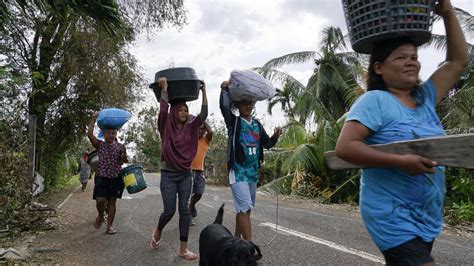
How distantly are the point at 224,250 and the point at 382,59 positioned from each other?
2018mm

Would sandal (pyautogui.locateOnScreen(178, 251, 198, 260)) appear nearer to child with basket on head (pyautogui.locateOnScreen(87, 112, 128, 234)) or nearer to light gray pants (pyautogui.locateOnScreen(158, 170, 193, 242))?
light gray pants (pyautogui.locateOnScreen(158, 170, 193, 242))

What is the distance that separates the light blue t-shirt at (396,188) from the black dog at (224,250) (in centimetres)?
149

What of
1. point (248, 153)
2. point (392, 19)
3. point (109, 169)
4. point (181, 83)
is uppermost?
point (181, 83)

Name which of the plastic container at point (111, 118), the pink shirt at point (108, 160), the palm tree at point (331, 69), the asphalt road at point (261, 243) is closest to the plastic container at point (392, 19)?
the asphalt road at point (261, 243)

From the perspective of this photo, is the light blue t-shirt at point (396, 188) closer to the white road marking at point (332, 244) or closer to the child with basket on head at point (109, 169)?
the white road marking at point (332, 244)

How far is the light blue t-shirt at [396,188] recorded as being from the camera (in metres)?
2.10

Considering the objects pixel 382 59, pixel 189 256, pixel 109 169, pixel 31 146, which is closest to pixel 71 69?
pixel 31 146

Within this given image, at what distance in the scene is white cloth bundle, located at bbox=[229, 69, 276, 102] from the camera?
15.7ft

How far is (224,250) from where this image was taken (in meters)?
3.61

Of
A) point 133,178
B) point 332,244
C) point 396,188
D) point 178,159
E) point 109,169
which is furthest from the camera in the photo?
point 109,169

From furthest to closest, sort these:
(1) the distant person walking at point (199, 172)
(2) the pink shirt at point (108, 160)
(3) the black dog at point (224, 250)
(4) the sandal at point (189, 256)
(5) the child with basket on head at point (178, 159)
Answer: (1) the distant person walking at point (199, 172)
(2) the pink shirt at point (108, 160)
(5) the child with basket on head at point (178, 159)
(4) the sandal at point (189, 256)
(3) the black dog at point (224, 250)

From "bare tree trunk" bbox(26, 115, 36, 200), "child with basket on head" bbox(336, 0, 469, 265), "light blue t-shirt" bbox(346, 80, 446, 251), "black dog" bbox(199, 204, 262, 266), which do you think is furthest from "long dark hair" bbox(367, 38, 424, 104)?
"bare tree trunk" bbox(26, 115, 36, 200)

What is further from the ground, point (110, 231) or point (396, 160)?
point (396, 160)

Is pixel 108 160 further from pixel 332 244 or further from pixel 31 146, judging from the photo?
pixel 332 244
